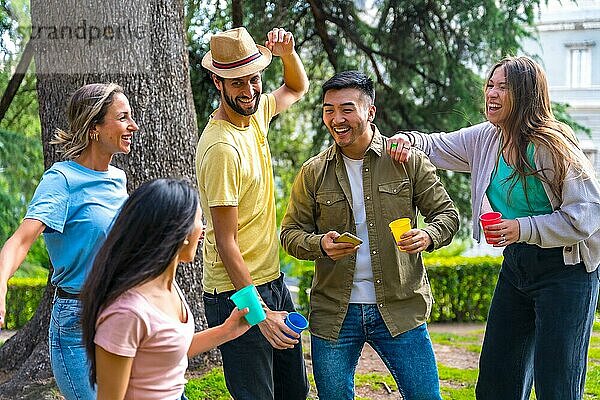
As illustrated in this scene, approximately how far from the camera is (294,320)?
2.81 m

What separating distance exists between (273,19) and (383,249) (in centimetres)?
459

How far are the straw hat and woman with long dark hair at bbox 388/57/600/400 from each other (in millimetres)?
665

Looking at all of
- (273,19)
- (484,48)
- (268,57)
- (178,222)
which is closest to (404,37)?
(484,48)

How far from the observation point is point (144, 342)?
7.30 feet

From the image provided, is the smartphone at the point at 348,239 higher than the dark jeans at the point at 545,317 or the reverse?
higher

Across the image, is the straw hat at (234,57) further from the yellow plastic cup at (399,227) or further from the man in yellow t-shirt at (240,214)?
the yellow plastic cup at (399,227)

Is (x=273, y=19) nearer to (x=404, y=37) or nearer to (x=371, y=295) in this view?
(x=404, y=37)

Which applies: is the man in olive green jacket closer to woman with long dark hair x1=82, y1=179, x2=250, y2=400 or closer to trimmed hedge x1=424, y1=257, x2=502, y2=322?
woman with long dark hair x1=82, y1=179, x2=250, y2=400

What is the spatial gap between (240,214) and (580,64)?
19.4 m

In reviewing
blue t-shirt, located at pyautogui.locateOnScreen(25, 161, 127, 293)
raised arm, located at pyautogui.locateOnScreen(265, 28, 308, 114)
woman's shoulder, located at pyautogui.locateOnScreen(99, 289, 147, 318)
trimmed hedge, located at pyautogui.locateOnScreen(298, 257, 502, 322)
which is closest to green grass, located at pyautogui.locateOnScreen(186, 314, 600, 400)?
raised arm, located at pyautogui.locateOnScreen(265, 28, 308, 114)

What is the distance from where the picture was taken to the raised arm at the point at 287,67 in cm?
346

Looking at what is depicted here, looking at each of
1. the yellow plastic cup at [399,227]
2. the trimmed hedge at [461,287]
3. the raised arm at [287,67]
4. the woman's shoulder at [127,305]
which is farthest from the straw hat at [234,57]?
the trimmed hedge at [461,287]

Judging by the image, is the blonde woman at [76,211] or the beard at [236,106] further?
the beard at [236,106]

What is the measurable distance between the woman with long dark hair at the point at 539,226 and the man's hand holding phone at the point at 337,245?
1.39ft
